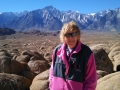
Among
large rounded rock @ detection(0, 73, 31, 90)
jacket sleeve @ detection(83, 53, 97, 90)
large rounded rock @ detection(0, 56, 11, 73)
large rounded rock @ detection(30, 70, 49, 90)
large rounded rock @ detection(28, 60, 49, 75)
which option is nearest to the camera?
jacket sleeve @ detection(83, 53, 97, 90)

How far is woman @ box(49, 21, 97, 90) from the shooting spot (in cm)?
379

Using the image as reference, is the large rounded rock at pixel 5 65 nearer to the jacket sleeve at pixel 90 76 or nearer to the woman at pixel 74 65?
the woman at pixel 74 65

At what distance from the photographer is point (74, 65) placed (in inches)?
151

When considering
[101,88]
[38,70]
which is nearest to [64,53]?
[101,88]

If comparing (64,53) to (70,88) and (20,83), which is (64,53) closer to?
(70,88)

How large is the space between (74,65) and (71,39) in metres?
0.53

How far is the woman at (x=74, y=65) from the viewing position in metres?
3.79

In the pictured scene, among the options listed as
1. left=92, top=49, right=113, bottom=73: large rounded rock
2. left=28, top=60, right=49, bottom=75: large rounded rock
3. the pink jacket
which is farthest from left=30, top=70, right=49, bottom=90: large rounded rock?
left=92, top=49, right=113, bottom=73: large rounded rock

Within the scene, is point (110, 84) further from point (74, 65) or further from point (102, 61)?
point (102, 61)

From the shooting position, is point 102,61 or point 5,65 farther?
point 102,61

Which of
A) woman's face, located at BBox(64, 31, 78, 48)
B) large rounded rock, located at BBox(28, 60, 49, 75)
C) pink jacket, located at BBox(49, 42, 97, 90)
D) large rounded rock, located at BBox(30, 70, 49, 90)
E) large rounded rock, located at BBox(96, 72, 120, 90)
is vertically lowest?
large rounded rock, located at BBox(28, 60, 49, 75)

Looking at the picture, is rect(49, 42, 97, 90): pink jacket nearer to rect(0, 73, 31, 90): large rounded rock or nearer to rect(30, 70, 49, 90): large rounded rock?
rect(30, 70, 49, 90): large rounded rock

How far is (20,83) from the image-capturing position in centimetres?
742

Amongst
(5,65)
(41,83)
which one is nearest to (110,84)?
(41,83)
